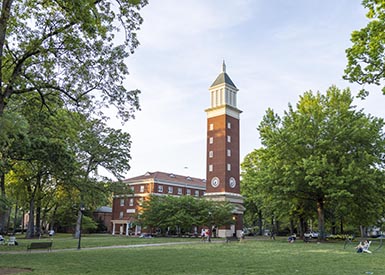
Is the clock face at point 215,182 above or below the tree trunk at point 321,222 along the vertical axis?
above

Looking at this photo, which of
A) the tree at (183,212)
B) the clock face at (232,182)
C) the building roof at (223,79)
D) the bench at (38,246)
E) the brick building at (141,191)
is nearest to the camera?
the bench at (38,246)

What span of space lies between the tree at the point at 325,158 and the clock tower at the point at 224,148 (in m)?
18.7

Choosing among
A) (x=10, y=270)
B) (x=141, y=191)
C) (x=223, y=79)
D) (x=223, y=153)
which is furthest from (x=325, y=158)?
(x=141, y=191)

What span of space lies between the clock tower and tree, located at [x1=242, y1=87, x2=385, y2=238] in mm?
18737

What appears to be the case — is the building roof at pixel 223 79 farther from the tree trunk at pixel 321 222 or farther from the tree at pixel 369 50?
the tree at pixel 369 50

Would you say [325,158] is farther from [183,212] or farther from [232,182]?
[232,182]

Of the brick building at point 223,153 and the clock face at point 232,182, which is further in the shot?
the clock face at point 232,182

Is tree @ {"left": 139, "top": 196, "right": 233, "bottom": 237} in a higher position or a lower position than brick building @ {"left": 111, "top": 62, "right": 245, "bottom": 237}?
lower

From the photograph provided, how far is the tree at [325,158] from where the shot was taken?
29.2 m

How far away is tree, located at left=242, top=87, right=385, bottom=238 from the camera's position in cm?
2922

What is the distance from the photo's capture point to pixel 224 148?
2141 inches

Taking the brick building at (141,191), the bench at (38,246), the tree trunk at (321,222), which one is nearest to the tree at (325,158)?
the tree trunk at (321,222)

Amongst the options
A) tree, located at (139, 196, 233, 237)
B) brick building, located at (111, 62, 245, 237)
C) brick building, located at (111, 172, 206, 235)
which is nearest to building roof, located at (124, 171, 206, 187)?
brick building, located at (111, 172, 206, 235)

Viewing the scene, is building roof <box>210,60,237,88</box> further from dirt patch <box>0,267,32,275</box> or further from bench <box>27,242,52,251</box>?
dirt patch <box>0,267,32,275</box>
